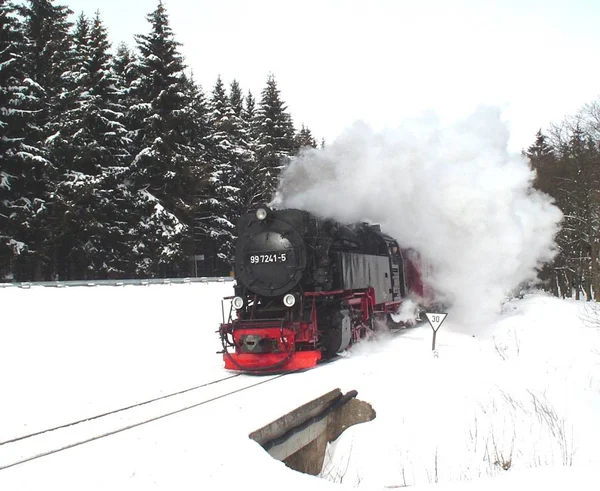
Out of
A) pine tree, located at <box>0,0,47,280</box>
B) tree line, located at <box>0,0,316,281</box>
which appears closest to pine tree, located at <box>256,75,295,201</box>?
tree line, located at <box>0,0,316,281</box>

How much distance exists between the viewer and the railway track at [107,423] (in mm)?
5701

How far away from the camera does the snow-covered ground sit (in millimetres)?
4941

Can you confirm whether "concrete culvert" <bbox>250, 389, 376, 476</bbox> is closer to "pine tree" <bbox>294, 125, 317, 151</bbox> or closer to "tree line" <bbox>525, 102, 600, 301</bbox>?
"tree line" <bbox>525, 102, 600, 301</bbox>

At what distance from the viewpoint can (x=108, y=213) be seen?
26344 millimetres

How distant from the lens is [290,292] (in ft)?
33.8

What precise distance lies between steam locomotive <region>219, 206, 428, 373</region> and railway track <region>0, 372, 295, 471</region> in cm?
105

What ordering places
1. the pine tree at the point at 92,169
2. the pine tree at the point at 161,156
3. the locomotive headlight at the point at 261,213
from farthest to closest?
1. the pine tree at the point at 161,156
2. the pine tree at the point at 92,169
3. the locomotive headlight at the point at 261,213

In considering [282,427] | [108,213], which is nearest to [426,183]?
[282,427]

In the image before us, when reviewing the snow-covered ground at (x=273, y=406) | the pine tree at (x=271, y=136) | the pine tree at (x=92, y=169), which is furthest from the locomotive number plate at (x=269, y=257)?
the pine tree at (x=271, y=136)

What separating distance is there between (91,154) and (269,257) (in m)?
18.2

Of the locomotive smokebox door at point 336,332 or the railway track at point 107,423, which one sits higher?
A: the locomotive smokebox door at point 336,332

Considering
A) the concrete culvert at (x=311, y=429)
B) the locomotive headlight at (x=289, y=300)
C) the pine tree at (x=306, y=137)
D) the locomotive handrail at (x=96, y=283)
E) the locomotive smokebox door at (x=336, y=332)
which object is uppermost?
the pine tree at (x=306, y=137)

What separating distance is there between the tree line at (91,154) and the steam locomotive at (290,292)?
14.5 m

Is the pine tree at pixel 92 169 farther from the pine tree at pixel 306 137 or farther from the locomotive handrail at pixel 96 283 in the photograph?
the pine tree at pixel 306 137
